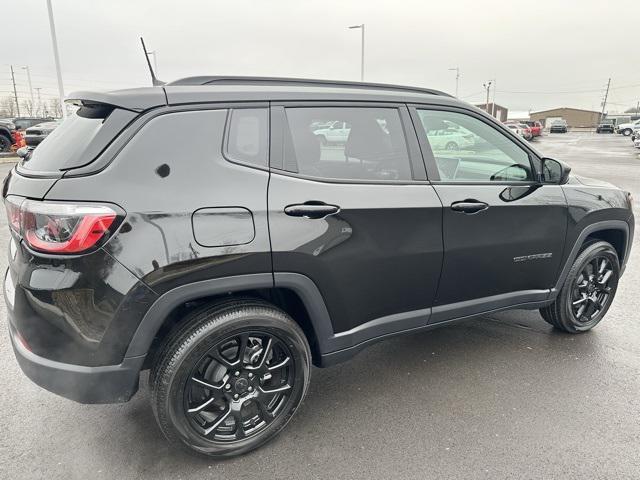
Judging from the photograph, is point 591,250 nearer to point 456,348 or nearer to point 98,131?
point 456,348

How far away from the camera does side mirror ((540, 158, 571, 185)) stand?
3.11 meters

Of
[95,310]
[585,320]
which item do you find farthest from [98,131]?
[585,320]

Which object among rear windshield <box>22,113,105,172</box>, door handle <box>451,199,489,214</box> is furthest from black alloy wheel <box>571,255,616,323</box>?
rear windshield <box>22,113,105,172</box>

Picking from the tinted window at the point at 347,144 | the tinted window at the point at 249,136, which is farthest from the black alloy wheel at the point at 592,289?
the tinted window at the point at 249,136

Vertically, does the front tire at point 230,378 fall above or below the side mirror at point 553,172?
below

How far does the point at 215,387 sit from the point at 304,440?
0.61m

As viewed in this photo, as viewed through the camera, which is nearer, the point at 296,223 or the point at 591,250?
the point at 296,223

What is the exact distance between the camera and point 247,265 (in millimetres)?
2109

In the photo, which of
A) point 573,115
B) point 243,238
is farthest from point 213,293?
point 573,115

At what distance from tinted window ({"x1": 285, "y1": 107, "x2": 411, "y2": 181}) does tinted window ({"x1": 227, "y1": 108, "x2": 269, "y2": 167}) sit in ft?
0.41

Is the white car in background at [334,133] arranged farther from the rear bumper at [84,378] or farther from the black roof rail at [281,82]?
the rear bumper at [84,378]

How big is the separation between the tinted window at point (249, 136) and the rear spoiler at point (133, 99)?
1.11 ft

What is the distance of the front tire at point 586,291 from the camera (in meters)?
3.44

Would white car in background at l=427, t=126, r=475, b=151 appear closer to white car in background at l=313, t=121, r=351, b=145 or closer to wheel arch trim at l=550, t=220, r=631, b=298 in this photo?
white car in background at l=313, t=121, r=351, b=145
